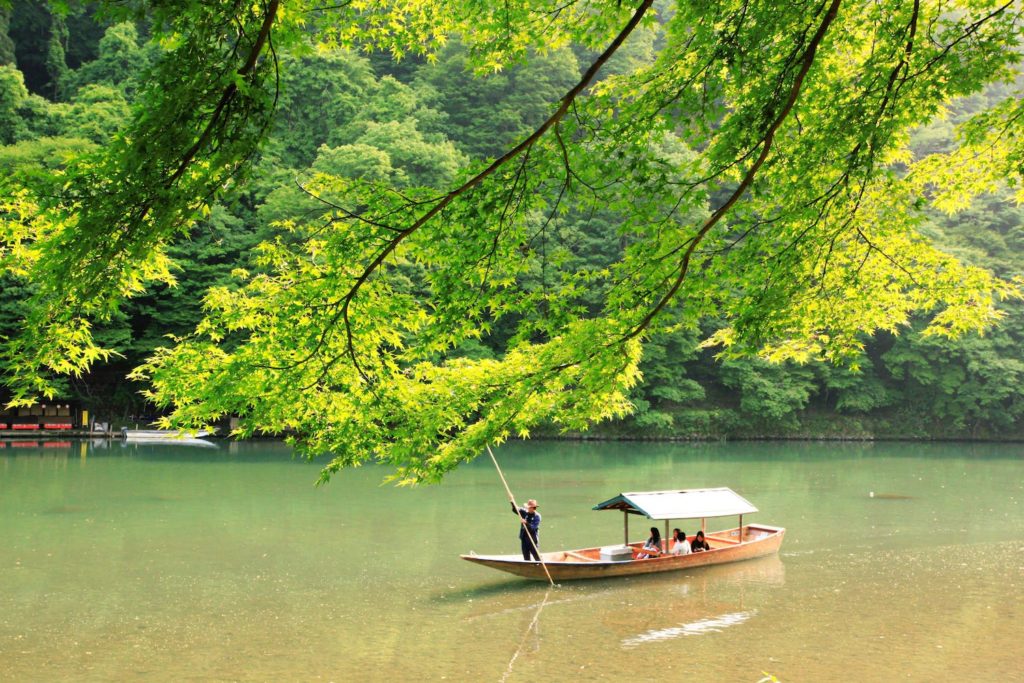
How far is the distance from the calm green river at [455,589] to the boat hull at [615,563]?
0.21 meters

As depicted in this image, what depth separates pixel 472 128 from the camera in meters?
40.7

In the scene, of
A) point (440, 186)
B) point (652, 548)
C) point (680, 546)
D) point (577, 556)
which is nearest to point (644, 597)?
point (577, 556)

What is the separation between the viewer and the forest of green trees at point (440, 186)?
32.4 metres

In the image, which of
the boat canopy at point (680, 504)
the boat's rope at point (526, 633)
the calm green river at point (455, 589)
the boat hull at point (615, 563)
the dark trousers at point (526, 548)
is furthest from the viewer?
the boat canopy at point (680, 504)

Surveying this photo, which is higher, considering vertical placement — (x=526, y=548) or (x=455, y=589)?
(x=526, y=548)

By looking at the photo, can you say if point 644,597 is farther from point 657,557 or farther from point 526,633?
point 526,633

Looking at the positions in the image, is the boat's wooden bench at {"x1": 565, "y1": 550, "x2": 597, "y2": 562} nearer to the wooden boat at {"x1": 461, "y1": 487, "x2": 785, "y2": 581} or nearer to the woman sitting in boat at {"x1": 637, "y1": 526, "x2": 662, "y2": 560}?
the wooden boat at {"x1": 461, "y1": 487, "x2": 785, "y2": 581}

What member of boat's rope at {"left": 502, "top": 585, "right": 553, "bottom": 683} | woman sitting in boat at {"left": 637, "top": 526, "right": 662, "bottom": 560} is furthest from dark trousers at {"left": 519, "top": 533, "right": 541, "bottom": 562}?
woman sitting in boat at {"left": 637, "top": 526, "right": 662, "bottom": 560}

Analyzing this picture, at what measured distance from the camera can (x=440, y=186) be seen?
102 ft

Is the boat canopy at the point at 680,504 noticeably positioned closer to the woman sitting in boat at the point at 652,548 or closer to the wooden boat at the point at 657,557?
the wooden boat at the point at 657,557

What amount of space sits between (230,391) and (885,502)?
58.0 feet

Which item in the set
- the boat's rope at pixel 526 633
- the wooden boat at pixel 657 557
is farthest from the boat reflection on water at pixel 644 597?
the wooden boat at pixel 657 557

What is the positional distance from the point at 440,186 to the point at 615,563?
21.5 metres

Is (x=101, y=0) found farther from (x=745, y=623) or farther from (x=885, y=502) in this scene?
(x=885, y=502)
